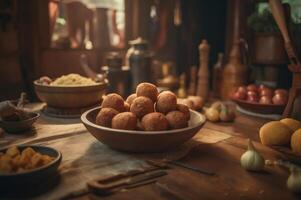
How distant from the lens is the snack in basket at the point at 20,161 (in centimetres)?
80

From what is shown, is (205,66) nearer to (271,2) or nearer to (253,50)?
(253,50)

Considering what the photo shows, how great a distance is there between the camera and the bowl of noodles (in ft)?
4.89

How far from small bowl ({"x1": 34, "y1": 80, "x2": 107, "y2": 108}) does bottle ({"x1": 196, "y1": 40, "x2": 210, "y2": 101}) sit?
725 millimetres

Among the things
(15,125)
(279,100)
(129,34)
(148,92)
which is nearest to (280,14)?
(279,100)

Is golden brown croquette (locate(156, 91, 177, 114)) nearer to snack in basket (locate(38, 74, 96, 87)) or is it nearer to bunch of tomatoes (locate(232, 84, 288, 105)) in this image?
snack in basket (locate(38, 74, 96, 87))

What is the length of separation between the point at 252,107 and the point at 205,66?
460 millimetres

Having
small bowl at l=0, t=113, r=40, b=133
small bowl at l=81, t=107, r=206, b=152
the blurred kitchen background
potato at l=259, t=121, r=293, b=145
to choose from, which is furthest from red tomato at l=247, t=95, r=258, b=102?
small bowl at l=0, t=113, r=40, b=133

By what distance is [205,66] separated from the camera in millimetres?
2045

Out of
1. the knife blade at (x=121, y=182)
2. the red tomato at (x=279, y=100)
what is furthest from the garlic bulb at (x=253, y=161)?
the red tomato at (x=279, y=100)

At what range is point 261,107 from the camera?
167 centimetres

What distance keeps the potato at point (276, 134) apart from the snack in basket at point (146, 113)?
267mm

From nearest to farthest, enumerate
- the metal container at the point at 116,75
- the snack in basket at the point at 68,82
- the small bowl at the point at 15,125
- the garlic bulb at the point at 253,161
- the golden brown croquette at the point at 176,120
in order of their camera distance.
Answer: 1. the garlic bulb at the point at 253,161
2. the golden brown croquette at the point at 176,120
3. the small bowl at the point at 15,125
4. the snack in basket at the point at 68,82
5. the metal container at the point at 116,75

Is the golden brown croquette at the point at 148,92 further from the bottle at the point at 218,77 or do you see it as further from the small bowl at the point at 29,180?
the bottle at the point at 218,77

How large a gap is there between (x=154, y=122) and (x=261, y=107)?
2.76 ft
